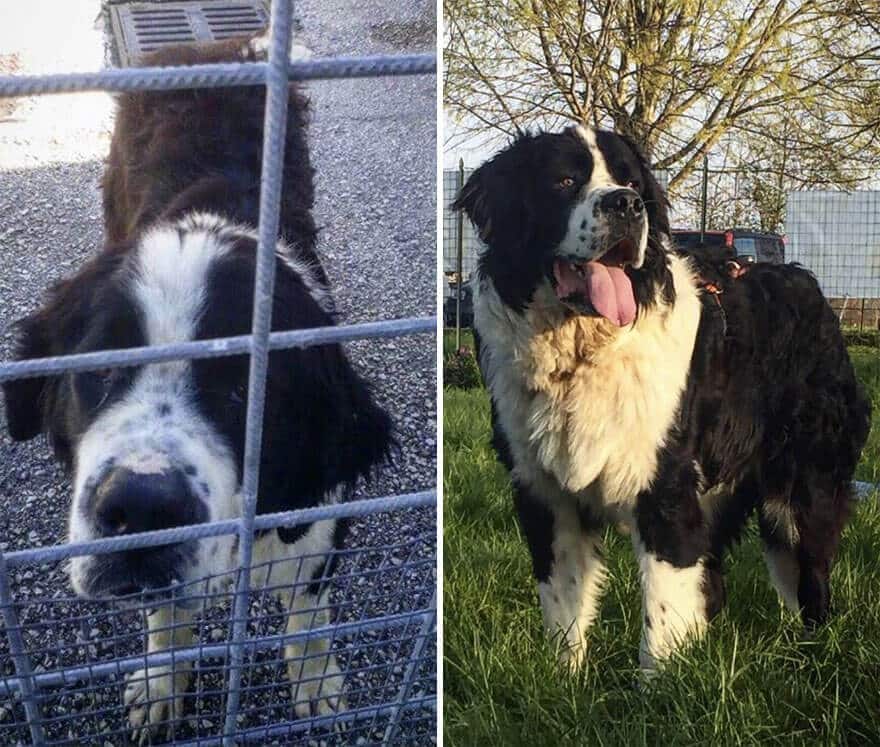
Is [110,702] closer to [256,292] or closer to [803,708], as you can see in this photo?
[256,292]

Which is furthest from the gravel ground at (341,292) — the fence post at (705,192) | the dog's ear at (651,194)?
the fence post at (705,192)

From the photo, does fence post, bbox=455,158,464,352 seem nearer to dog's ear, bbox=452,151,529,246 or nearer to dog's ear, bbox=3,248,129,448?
dog's ear, bbox=452,151,529,246

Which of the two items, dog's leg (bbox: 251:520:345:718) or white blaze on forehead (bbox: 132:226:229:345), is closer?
white blaze on forehead (bbox: 132:226:229:345)

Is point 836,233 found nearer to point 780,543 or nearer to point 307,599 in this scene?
point 780,543

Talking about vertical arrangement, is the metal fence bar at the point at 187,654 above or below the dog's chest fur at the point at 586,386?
below

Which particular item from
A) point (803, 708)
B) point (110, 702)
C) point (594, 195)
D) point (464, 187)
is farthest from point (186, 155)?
point (803, 708)

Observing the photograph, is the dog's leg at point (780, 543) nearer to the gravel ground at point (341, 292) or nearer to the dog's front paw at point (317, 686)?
the gravel ground at point (341, 292)

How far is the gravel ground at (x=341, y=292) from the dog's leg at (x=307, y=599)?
0.11 feet

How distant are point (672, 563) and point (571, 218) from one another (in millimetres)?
647

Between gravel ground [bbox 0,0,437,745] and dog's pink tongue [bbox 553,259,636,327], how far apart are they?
0.21 metres

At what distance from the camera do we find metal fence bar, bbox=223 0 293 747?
61.7 inches

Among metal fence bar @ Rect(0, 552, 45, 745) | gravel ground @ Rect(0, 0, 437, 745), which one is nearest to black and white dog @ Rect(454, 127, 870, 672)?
gravel ground @ Rect(0, 0, 437, 745)

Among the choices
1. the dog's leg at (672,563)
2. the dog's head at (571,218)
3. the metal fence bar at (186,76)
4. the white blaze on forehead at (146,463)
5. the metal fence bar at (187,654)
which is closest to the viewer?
the metal fence bar at (186,76)

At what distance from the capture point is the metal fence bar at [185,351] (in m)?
1.62
